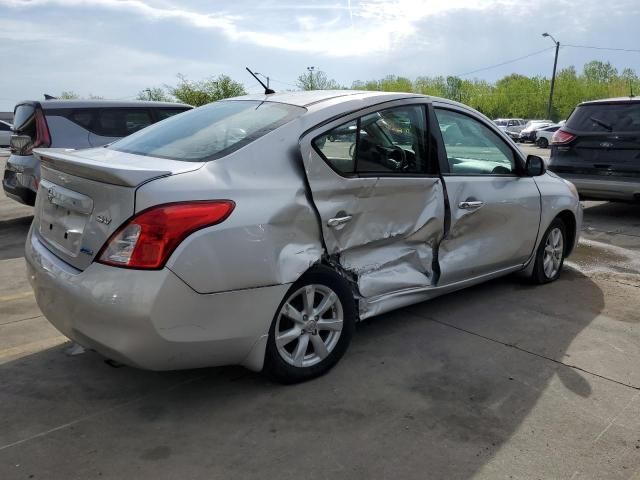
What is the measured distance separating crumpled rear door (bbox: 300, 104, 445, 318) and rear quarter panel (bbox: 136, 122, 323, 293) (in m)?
0.11

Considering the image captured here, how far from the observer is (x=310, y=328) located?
128 inches

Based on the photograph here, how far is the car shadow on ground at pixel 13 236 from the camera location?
Answer: 6484mm

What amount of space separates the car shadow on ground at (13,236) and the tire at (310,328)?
14.6 feet

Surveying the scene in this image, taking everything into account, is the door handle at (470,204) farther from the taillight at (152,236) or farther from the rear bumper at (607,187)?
the rear bumper at (607,187)

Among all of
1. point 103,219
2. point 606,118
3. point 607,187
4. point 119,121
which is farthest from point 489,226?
point 119,121

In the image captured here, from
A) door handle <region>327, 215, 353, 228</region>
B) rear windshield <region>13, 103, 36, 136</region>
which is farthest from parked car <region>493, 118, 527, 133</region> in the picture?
door handle <region>327, 215, 353, 228</region>

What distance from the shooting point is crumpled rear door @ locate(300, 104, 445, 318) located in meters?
3.27

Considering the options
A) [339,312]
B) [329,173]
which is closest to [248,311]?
[339,312]

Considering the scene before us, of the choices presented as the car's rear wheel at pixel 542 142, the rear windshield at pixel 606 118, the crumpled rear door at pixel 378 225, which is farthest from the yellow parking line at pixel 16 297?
the car's rear wheel at pixel 542 142

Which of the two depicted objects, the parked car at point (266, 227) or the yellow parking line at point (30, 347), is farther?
the yellow parking line at point (30, 347)

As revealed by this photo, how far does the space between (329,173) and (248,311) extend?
3.10ft

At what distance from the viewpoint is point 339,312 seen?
3.38 meters

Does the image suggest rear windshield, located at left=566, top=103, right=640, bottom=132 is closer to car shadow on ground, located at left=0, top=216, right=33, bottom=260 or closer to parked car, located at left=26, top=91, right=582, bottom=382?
parked car, located at left=26, top=91, right=582, bottom=382

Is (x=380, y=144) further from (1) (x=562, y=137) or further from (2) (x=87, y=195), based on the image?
(1) (x=562, y=137)
